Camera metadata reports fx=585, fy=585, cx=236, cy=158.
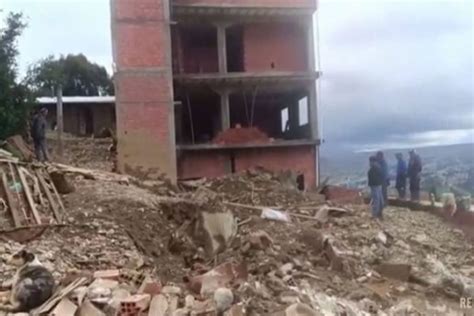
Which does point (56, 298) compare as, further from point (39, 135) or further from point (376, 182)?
point (39, 135)

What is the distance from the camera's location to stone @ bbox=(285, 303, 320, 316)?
6.59m

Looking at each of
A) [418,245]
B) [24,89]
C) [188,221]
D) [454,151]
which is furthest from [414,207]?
[24,89]

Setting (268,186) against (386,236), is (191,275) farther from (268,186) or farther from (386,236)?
(268,186)

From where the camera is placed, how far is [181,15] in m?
20.7

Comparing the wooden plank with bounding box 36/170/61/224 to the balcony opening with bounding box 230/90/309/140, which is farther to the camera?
the balcony opening with bounding box 230/90/309/140

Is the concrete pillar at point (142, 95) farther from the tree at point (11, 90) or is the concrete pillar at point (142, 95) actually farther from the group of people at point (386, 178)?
the group of people at point (386, 178)

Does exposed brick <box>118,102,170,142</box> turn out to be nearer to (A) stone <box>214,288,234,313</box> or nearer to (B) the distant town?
(B) the distant town

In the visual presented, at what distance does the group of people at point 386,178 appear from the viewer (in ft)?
41.9

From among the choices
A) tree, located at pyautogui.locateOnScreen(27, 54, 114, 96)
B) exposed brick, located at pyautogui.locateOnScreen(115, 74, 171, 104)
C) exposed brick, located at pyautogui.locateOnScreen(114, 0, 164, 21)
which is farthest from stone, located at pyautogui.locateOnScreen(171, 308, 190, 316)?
tree, located at pyautogui.locateOnScreen(27, 54, 114, 96)

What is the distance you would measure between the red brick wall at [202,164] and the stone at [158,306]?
13781 millimetres

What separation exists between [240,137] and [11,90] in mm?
7872

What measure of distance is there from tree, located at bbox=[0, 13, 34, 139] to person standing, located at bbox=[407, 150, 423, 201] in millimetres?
12439

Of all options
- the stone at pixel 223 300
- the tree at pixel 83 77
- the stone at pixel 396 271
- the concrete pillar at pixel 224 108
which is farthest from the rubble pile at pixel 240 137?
the tree at pixel 83 77

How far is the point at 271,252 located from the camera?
9875 millimetres
